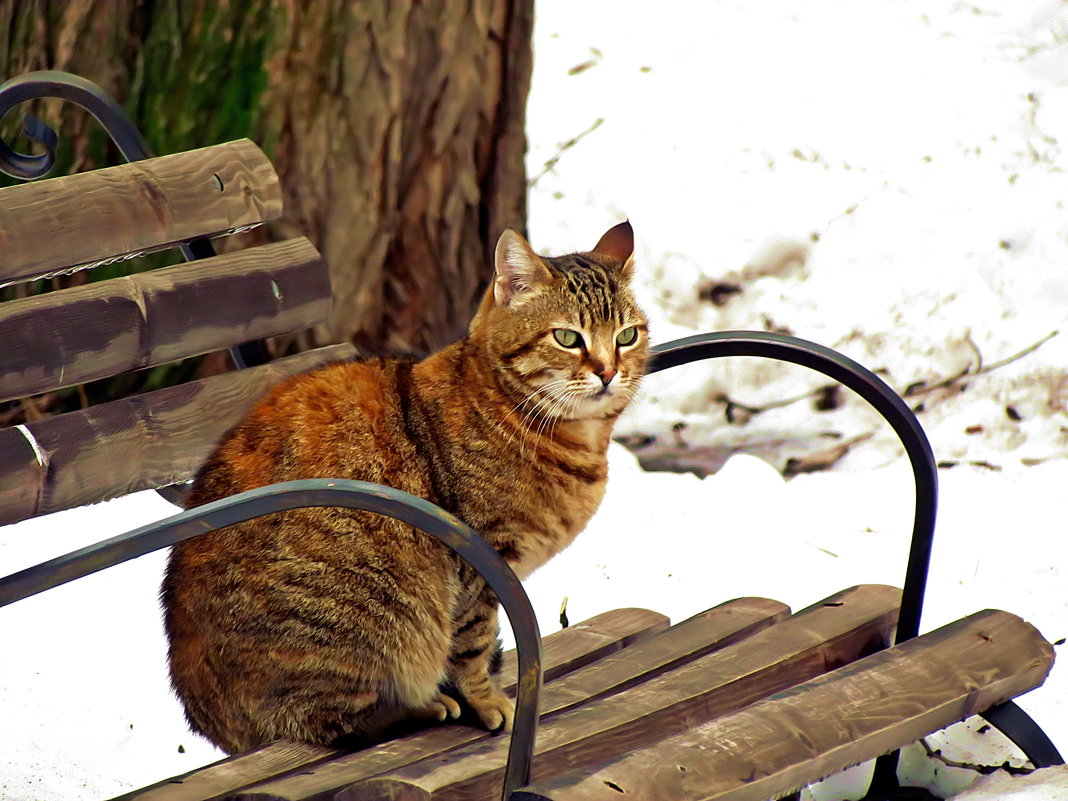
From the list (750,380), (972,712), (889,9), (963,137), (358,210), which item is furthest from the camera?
(889,9)

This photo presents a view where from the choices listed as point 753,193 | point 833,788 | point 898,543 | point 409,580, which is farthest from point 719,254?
point 409,580

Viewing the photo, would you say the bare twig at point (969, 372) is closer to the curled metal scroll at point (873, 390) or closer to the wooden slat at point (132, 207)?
the curled metal scroll at point (873, 390)

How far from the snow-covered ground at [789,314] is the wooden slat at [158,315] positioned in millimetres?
807

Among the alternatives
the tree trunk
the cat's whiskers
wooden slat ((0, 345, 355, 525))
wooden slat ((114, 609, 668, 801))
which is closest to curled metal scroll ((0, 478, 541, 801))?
wooden slat ((114, 609, 668, 801))

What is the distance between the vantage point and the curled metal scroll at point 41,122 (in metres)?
2.71

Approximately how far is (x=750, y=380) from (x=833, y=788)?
2231 millimetres

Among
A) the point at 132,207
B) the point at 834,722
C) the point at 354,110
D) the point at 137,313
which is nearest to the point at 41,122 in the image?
the point at 132,207

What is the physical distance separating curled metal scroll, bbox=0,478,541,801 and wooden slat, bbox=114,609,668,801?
57 millimetres

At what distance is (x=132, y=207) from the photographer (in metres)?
2.62

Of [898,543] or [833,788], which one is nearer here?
[833,788]

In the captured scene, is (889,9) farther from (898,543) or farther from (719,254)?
(898,543)

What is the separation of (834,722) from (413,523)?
2.55ft

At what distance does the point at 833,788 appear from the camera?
8.75ft

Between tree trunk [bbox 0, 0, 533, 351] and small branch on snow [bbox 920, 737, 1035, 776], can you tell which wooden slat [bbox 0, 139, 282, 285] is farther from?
small branch on snow [bbox 920, 737, 1035, 776]
